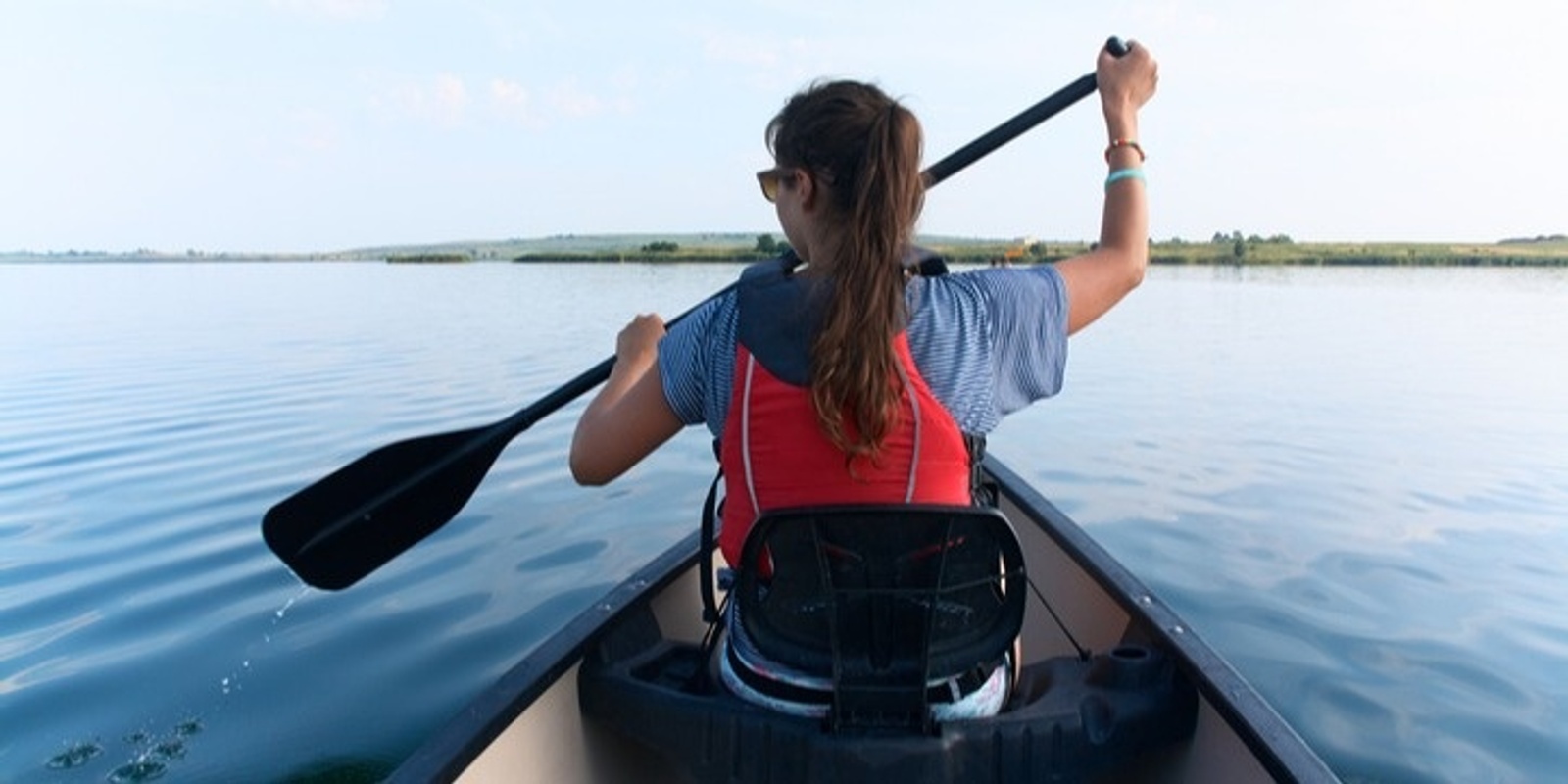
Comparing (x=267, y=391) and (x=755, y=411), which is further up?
(x=755, y=411)

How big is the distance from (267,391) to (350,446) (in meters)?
3.60

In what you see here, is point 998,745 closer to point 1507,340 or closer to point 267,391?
point 267,391

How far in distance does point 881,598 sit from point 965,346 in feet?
1.57

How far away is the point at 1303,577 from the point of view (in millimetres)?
5859

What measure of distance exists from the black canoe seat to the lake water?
226cm

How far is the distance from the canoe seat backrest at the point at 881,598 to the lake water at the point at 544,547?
2.47 m

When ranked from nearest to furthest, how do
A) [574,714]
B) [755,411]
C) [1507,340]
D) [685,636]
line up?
[755,411] → [574,714] → [685,636] → [1507,340]

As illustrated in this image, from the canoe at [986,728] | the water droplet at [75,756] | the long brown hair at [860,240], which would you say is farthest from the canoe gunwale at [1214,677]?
the water droplet at [75,756]

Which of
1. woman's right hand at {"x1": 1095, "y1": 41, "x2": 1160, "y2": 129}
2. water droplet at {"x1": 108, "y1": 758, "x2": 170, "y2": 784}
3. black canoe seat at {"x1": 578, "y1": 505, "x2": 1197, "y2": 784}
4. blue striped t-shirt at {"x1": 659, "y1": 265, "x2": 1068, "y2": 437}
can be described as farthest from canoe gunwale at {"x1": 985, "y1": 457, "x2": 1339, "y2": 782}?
water droplet at {"x1": 108, "y1": 758, "x2": 170, "y2": 784}

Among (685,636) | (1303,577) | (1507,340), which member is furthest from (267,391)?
(1507,340)

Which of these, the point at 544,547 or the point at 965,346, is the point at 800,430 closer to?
the point at 965,346

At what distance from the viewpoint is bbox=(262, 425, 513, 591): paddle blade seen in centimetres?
331

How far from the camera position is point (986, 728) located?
1.96 meters

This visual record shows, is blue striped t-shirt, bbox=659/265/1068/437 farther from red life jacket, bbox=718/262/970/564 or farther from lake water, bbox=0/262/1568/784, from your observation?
lake water, bbox=0/262/1568/784
